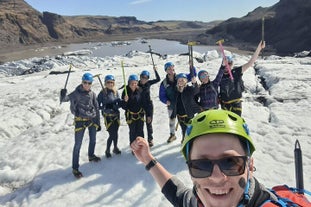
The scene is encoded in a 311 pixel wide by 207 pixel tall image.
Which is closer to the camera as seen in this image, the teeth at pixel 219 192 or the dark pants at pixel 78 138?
the teeth at pixel 219 192

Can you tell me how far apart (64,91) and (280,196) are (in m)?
6.20

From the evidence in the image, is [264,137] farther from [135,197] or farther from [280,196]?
[280,196]

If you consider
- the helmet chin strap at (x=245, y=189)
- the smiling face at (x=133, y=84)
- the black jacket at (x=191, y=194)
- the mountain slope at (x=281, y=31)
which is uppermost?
the helmet chin strap at (x=245, y=189)

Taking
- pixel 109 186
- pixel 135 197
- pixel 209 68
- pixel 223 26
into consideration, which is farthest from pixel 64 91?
pixel 223 26

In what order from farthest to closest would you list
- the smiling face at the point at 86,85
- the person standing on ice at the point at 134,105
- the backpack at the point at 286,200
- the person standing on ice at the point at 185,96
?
the person standing on ice at the point at 134,105 → the person standing on ice at the point at 185,96 → the smiling face at the point at 86,85 → the backpack at the point at 286,200

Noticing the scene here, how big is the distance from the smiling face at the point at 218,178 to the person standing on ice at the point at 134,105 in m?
5.63

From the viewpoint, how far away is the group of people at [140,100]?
24.8 feet

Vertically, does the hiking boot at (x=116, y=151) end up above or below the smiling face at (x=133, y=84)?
below

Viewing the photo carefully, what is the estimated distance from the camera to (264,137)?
9.40 metres

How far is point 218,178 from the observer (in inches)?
86.2

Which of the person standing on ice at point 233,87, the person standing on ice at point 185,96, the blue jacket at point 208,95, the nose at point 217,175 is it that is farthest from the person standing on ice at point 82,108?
the nose at point 217,175

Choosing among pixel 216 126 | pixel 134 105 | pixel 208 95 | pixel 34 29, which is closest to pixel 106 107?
pixel 134 105

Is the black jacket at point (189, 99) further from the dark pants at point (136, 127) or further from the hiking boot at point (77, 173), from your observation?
the hiking boot at point (77, 173)

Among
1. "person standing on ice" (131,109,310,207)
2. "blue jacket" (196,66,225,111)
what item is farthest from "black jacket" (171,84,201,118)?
"person standing on ice" (131,109,310,207)
